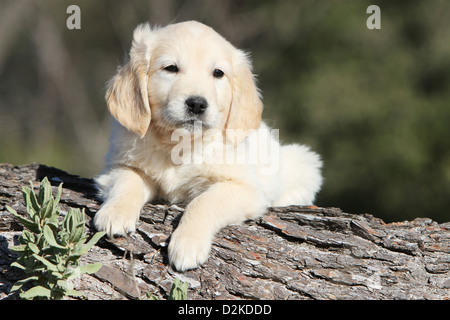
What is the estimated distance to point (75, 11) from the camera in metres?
12.7

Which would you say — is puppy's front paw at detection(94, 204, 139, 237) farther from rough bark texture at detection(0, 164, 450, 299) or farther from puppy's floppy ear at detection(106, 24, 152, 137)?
puppy's floppy ear at detection(106, 24, 152, 137)

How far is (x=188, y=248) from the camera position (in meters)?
3.13

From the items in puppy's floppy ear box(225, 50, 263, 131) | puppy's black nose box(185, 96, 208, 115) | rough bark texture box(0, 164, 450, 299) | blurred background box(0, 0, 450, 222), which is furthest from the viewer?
blurred background box(0, 0, 450, 222)

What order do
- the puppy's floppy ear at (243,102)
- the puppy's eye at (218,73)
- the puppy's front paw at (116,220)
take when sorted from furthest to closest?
1. the puppy's floppy ear at (243,102)
2. the puppy's eye at (218,73)
3. the puppy's front paw at (116,220)

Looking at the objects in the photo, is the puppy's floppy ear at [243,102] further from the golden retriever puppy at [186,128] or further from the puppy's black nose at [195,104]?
the puppy's black nose at [195,104]

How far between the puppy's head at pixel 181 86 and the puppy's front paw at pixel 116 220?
671 millimetres

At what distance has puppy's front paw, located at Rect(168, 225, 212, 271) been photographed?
10.2ft

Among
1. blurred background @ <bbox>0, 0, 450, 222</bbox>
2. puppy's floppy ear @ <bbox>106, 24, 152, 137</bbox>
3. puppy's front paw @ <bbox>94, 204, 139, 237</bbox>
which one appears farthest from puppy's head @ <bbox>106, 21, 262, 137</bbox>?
blurred background @ <bbox>0, 0, 450, 222</bbox>

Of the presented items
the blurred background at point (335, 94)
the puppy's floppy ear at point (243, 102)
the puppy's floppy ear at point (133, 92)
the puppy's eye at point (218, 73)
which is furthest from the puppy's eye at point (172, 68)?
the blurred background at point (335, 94)

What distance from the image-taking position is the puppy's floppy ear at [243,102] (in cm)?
406

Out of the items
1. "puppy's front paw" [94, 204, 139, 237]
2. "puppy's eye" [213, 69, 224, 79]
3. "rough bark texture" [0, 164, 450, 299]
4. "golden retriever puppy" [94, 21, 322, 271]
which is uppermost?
"puppy's eye" [213, 69, 224, 79]

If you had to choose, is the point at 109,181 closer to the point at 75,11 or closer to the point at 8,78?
the point at 75,11

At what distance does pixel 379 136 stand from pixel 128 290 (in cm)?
659
